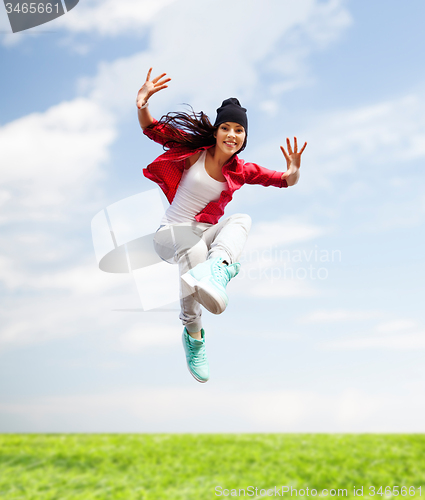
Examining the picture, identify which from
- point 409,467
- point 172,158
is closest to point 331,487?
point 409,467

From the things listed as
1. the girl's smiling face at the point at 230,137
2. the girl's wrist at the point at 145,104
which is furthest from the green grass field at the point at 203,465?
the girl's wrist at the point at 145,104

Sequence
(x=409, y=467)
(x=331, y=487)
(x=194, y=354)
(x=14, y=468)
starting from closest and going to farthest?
1. (x=194, y=354)
2. (x=331, y=487)
3. (x=409, y=467)
4. (x=14, y=468)

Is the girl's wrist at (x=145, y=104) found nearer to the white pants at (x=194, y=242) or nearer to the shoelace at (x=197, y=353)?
the white pants at (x=194, y=242)

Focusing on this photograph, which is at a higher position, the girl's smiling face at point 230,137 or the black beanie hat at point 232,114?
the black beanie hat at point 232,114

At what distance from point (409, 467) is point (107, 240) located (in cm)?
527

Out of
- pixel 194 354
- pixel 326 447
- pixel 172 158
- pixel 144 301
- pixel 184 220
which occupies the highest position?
pixel 172 158

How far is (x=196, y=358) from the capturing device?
3211 millimetres

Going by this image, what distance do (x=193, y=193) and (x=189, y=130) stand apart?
421mm

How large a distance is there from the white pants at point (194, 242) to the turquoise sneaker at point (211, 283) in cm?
17

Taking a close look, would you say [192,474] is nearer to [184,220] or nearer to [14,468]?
[14,468]

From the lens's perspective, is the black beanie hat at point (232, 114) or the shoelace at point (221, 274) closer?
the shoelace at point (221, 274)

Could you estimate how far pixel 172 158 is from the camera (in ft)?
9.93

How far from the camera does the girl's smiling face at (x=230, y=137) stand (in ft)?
9.75

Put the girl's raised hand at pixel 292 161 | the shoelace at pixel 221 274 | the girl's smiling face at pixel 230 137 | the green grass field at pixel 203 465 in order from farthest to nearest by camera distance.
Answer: the green grass field at pixel 203 465
the girl's raised hand at pixel 292 161
the girl's smiling face at pixel 230 137
the shoelace at pixel 221 274
